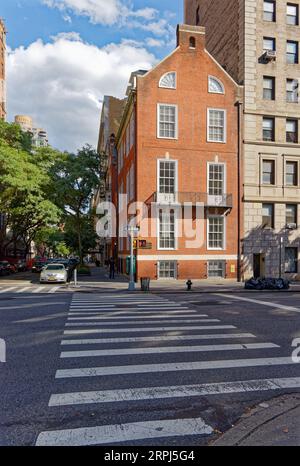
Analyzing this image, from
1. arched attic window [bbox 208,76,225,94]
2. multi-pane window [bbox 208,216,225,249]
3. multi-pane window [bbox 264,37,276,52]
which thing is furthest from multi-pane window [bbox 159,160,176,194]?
multi-pane window [bbox 264,37,276,52]

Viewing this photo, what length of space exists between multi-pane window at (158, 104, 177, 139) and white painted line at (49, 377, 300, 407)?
2409 cm

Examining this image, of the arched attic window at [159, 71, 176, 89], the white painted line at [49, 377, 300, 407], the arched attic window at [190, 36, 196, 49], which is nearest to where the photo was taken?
the white painted line at [49, 377, 300, 407]

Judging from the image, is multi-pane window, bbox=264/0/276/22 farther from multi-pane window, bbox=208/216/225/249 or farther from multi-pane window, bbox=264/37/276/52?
multi-pane window, bbox=208/216/225/249

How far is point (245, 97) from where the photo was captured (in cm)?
2895

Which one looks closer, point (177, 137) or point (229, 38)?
point (177, 137)

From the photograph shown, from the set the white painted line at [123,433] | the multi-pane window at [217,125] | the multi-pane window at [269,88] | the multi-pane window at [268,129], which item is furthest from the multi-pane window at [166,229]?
the white painted line at [123,433]

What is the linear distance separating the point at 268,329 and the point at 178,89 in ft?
75.5

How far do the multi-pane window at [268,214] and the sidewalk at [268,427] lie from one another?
83.8ft

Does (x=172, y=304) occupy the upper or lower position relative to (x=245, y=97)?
lower

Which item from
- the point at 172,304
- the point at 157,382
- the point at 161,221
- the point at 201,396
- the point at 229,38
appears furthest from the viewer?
the point at 229,38

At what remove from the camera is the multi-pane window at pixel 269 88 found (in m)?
29.5

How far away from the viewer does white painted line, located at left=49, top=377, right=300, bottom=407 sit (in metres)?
5.16
